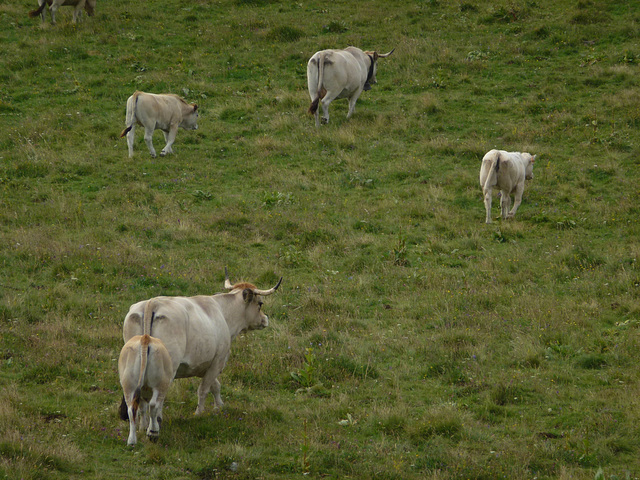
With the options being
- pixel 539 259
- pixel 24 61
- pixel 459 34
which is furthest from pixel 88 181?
pixel 459 34

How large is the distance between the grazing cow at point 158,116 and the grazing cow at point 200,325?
9583 millimetres

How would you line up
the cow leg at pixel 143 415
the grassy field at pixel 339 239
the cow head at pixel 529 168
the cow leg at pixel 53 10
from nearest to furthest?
the cow leg at pixel 143 415 → the grassy field at pixel 339 239 → the cow head at pixel 529 168 → the cow leg at pixel 53 10

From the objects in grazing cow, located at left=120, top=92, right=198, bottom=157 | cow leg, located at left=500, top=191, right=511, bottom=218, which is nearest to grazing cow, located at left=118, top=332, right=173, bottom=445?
cow leg, located at left=500, top=191, right=511, bottom=218

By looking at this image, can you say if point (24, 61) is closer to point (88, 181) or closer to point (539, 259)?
point (88, 181)

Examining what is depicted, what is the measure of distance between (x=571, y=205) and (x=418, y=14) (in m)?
15.1

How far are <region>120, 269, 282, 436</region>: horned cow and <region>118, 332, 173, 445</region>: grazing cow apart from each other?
21cm

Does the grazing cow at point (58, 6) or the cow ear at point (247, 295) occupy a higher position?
the grazing cow at point (58, 6)

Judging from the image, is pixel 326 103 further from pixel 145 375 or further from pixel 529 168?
pixel 145 375

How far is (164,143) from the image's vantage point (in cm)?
2030

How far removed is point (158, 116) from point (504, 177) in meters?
9.10

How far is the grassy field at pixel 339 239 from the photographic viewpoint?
822 cm

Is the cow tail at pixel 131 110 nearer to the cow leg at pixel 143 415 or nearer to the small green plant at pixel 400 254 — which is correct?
the small green plant at pixel 400 254

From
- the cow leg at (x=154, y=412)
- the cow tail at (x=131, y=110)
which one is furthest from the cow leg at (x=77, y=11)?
the cow leg at (x=154, y=412)

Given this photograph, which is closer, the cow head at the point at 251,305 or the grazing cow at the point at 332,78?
the cow head at the point at 251,305
